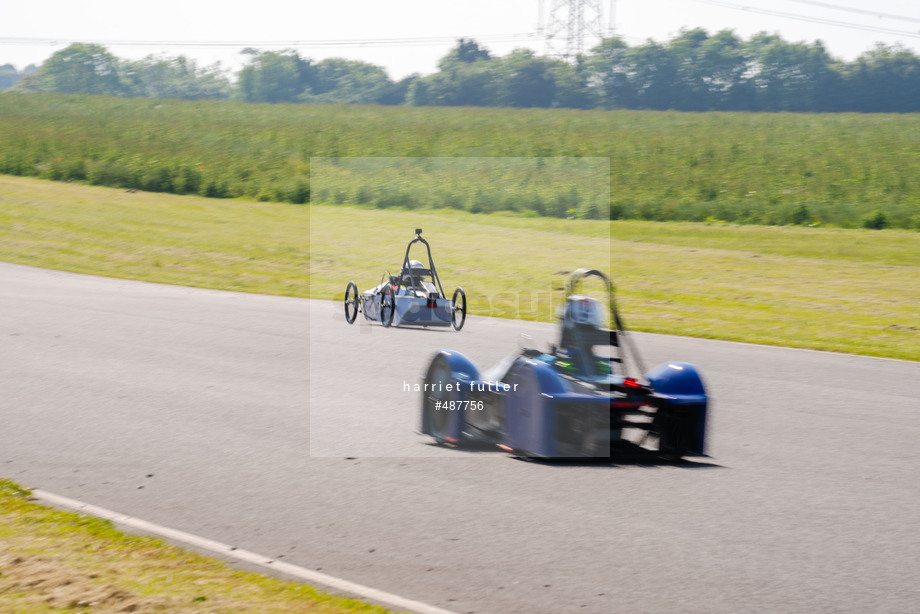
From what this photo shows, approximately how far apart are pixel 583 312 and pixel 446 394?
4.13 ft

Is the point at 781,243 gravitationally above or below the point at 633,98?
below

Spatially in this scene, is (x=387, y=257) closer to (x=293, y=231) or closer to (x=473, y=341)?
(x=473, y=341)

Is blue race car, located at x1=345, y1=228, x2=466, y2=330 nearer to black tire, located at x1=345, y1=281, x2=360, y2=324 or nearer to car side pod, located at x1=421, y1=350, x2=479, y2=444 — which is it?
black tire, located at x1=345, y1=281, x2=360, y2=324

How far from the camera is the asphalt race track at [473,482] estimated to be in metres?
5.05

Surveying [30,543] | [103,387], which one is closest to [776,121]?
[103,387]

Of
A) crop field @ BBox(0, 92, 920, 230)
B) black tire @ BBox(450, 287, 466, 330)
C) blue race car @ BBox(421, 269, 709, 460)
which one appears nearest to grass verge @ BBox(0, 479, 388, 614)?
blue race car @ BBox(421, 269, 709, 460)

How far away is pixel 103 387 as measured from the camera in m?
10.2

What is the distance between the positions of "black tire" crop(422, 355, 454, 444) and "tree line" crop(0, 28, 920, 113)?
53.8m

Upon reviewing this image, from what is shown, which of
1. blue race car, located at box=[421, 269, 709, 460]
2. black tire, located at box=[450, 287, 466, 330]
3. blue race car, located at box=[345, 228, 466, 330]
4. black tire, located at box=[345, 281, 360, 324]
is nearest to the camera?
blue race car, located at box=[421, 269, 709, 460]

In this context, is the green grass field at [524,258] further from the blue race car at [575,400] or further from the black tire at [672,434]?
A: the black tire at [672,434]

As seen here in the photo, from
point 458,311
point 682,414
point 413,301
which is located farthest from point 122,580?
point 458,311

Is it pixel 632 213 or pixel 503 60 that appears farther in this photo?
pixel 503 60

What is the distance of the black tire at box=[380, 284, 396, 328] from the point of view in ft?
47.0

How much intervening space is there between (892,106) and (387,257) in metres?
69.1
